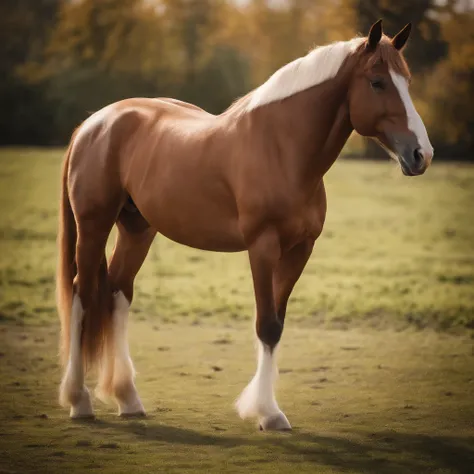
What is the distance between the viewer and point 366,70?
4.58 metres

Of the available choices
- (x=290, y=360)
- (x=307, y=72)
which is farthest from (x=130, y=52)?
(x=307, y=72)

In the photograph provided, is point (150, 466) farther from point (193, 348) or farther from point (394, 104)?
point (193, 348)

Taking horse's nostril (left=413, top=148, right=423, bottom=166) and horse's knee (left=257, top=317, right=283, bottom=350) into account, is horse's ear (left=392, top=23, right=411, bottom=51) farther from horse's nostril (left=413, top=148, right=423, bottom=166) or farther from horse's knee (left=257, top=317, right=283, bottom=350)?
horse's knee (left=257, top=317, right=283, bottom=350)

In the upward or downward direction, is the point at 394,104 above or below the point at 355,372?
above

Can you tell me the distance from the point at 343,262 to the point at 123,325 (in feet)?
22.3

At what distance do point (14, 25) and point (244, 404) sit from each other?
17.6 metres

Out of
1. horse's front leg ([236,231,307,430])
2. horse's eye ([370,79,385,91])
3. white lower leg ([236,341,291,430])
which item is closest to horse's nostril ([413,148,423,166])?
horse's eye ([370,79,385,91])

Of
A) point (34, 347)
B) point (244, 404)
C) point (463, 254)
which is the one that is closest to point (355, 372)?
point (244, 404)

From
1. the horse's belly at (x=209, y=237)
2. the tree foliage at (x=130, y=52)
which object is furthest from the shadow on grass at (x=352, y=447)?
the tree foliage at (x=130, y=52)

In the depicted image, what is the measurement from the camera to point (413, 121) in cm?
452

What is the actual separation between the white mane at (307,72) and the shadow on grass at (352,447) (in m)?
1.72

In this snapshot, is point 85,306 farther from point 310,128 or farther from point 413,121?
point 413,121

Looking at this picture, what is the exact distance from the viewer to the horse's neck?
4.76 metres

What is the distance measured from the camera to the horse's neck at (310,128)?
4.76 metres
